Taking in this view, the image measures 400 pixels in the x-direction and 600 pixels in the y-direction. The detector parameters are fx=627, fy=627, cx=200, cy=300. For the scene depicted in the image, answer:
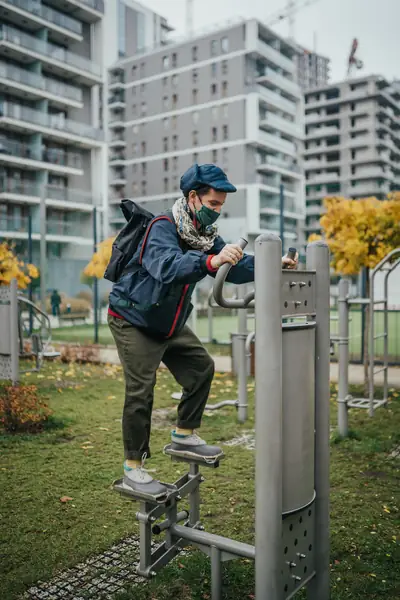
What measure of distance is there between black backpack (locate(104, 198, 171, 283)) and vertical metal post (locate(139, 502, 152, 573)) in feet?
3.41

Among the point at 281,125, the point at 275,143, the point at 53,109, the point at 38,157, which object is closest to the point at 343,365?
the point at 38,157

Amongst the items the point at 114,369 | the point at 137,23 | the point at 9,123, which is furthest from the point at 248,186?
the point at 114,369

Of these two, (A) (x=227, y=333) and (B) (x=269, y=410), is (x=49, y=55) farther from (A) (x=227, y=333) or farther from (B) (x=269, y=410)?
(B) (x=269, y=410)

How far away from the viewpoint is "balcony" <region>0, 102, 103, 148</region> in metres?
28.0

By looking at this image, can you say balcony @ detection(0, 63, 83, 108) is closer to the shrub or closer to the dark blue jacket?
the shrub

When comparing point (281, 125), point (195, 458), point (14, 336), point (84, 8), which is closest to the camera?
point (195, 458)

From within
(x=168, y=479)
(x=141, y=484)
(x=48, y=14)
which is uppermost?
(x=48, y=14)

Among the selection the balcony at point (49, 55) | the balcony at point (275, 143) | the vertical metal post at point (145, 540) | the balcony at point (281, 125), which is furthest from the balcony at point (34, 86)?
the vertical metal post at point (145, 540)

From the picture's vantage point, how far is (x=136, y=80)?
56.2m

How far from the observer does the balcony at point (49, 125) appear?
28.0 metres

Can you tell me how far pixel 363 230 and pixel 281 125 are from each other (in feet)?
150

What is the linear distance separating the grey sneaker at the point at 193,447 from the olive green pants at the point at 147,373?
2.4 inches

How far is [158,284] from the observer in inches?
108

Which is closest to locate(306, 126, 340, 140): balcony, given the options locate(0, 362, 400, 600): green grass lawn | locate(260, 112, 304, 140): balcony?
locate(260, 112, 304, 140): balcony
